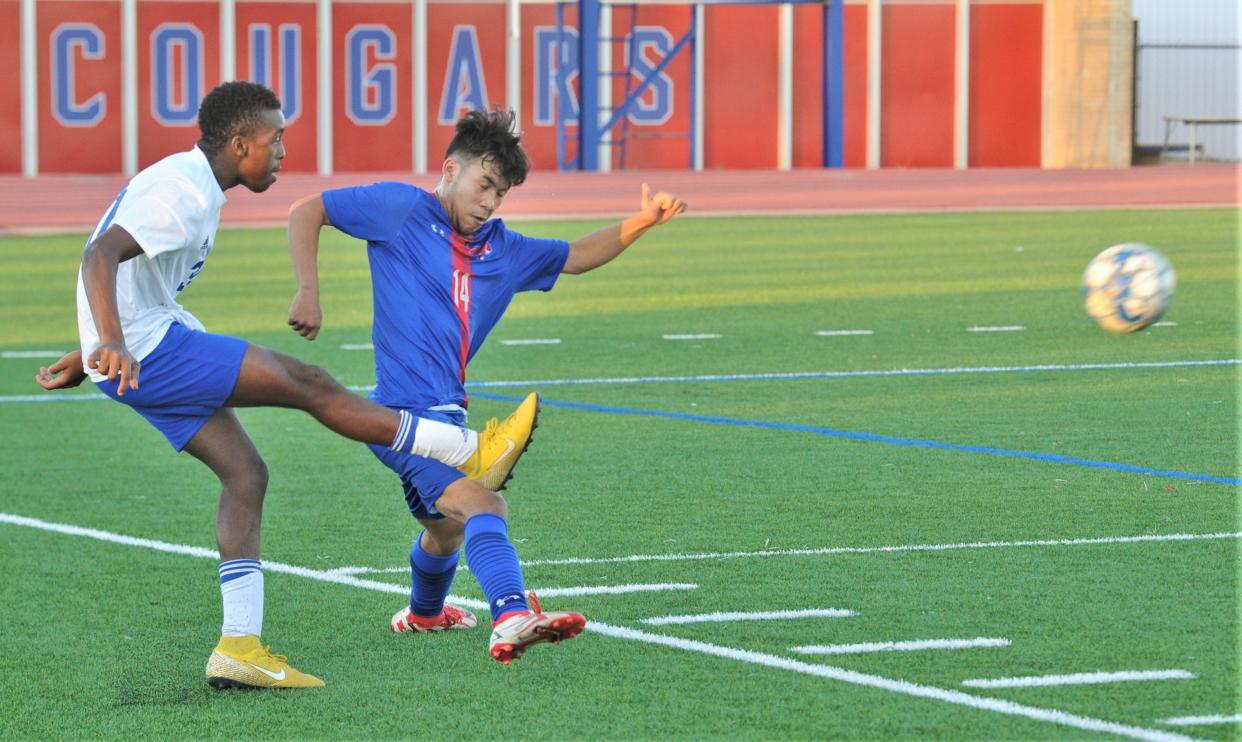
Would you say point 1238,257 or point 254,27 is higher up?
point 254,27

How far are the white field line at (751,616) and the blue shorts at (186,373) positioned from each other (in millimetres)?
1484

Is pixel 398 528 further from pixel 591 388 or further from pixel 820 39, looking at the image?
pixel 820 39

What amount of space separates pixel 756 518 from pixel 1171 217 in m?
21.6

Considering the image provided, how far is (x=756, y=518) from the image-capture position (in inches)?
322

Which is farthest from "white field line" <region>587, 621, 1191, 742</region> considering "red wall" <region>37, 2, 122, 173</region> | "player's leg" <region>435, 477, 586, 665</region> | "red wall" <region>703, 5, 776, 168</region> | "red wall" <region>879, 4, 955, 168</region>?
"red wall" <region>879, 4, 955, 168</region>

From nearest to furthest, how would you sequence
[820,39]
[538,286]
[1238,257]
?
[538,286]
[1238,257]
[820,39]

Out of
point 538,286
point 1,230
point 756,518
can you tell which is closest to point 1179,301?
point 756,518

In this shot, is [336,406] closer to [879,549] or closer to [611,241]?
[611,241]

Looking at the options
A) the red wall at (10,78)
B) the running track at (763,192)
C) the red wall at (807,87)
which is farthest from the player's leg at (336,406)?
the red wall at (807,87)

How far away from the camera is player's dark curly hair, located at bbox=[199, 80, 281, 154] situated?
234 inches

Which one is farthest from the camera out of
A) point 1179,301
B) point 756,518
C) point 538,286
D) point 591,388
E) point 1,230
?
point 1,230

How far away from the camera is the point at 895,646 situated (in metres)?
5.99

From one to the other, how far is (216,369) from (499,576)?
3.04 ft

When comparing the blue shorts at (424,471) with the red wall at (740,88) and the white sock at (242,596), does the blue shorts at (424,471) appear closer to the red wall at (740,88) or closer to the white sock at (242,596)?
the white sock at (242,596)
